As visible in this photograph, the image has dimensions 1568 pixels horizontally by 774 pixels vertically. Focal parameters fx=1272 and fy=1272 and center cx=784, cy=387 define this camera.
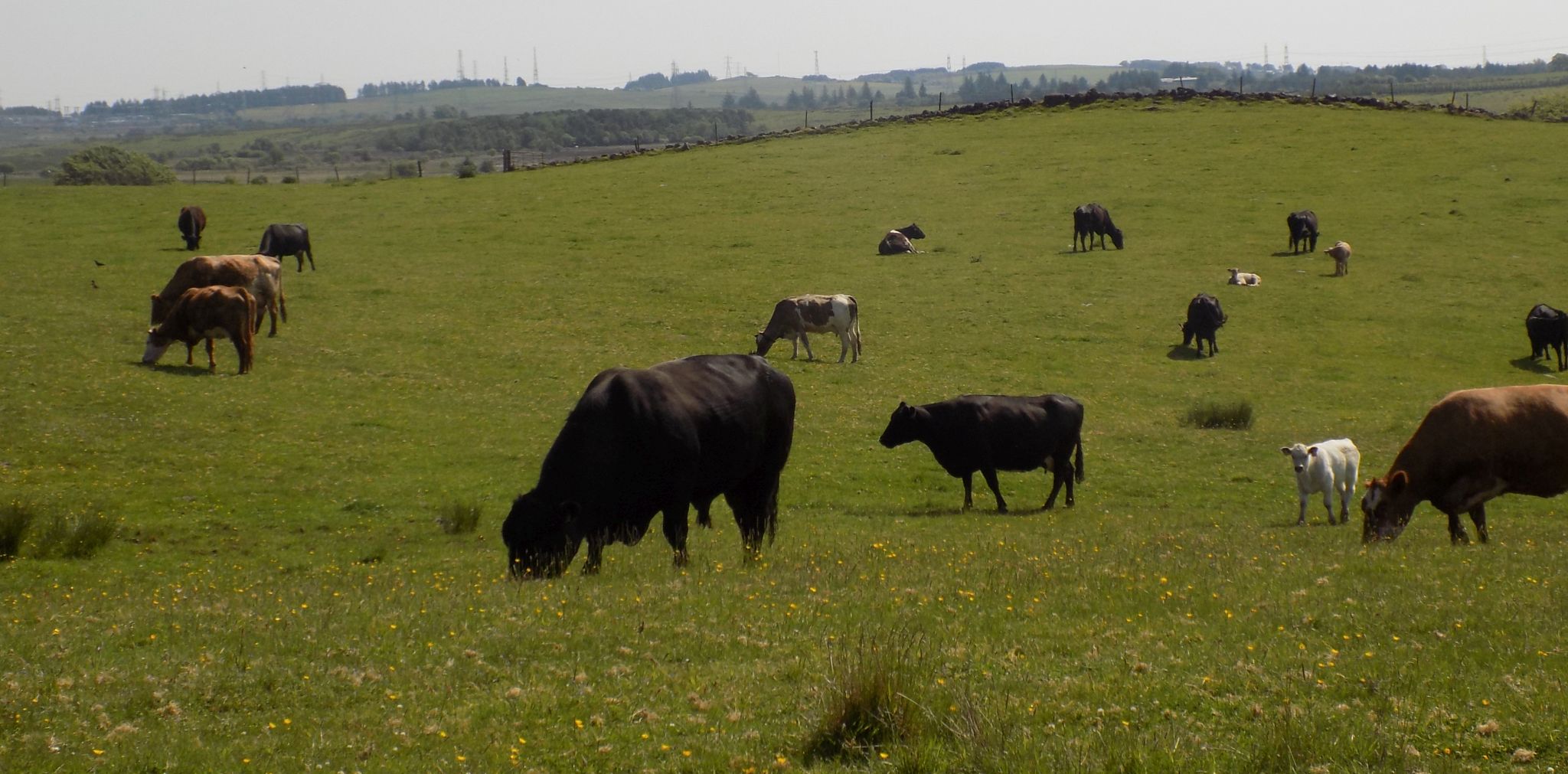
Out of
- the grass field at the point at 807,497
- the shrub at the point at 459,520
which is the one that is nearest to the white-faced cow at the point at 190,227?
the grass field at the point at 807,497

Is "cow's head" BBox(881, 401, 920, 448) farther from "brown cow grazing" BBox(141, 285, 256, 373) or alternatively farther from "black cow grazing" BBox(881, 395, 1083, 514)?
"brown cow grazing" BBox(141, 285, 256, 373)

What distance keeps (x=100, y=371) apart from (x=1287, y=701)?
26.7m

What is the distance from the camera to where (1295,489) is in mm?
22500

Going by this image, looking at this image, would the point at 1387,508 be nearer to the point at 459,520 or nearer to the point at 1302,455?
the point at 1302,455

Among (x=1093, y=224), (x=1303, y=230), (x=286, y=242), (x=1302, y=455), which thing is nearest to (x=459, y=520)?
(x=1302, y=455)

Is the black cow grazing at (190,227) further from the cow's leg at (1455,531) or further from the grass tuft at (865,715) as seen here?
the grass tuft at (865,715)

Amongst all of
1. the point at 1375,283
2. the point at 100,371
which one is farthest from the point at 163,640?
the point at 1375,283

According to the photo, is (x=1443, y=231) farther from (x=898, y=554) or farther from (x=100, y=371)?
(x=100, y=371)

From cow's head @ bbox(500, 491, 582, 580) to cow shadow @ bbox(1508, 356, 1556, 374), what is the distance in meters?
28.3

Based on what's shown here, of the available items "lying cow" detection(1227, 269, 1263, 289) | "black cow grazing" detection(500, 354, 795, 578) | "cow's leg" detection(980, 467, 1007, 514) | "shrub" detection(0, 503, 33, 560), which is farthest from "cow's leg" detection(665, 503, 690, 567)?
"lying cow" detection(1227, 269, 1263, 289)

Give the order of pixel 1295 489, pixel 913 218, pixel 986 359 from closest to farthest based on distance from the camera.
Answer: pixel 1295 489
pixel 986 359
pixel 913 218

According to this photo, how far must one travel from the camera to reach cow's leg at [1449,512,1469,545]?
1591 cm

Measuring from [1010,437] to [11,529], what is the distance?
15051 mm

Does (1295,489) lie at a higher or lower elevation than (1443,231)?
lower
